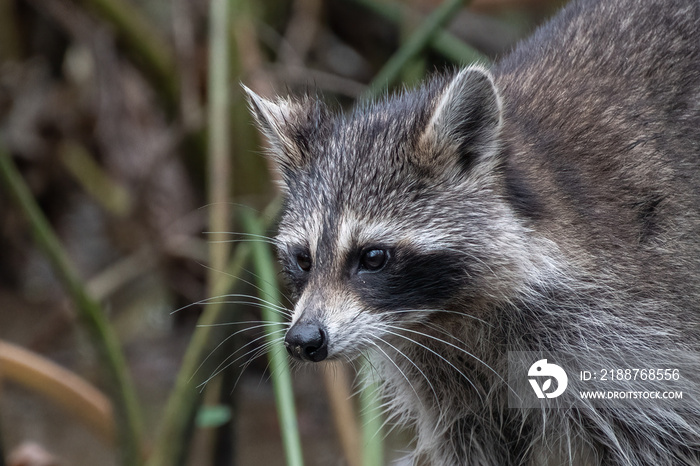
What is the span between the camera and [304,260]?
432cm

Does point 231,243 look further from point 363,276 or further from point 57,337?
point 57,337

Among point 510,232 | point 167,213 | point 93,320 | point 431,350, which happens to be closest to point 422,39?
point 510,232

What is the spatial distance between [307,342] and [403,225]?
0.68m

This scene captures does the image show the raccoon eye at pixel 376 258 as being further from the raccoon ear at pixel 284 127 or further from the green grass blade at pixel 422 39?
the green grass blade at pixel 422 39

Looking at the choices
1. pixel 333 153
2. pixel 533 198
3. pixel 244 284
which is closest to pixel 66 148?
pixel 244 284

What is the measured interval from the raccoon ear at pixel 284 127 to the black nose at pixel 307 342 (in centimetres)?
107

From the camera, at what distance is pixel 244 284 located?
507cm

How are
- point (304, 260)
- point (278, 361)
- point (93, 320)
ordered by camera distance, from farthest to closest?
point (93, 320), point (278, 361), point (304, 260)

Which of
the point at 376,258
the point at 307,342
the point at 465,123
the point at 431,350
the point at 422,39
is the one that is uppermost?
the point at 422,39

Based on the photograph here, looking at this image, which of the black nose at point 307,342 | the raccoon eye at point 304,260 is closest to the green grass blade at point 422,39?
the raccoon eye at point 304,260

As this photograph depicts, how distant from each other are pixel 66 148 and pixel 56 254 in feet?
14.1

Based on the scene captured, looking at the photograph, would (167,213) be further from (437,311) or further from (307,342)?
(307,342)

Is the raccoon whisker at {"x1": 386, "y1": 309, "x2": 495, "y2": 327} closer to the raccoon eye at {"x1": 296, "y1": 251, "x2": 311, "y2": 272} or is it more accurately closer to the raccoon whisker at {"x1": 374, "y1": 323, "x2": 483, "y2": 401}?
the raccoon whisker at {"x1": 374, "y1": 323, "x2": 483, "y2": 401}

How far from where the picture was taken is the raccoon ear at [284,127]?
4.67 m
